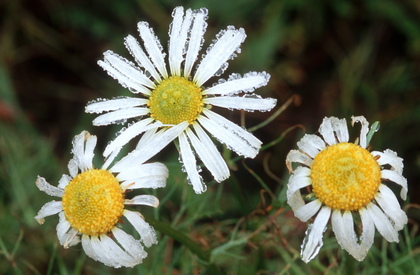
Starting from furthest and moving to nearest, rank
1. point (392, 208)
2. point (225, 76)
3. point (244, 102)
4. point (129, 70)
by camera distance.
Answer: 1. point (225, 76)
2. point (129, 70)
3. point (244, 102)
4. point (392, 208)

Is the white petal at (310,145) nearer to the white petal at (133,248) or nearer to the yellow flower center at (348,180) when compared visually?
the yellow flower center at (348,180)

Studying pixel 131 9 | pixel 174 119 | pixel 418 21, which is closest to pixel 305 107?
pixel 418 21

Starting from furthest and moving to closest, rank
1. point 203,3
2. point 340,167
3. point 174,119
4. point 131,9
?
point 131,9 → point 203,3 → point 174,119 → point 340,167

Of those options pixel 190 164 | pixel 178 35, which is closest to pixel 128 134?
pixel 190 164

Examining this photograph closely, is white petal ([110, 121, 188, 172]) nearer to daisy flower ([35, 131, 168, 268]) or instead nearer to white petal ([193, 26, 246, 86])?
daisy flower ([35, 131, 168, 268])

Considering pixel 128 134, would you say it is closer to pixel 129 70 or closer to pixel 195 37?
pixel 129 70

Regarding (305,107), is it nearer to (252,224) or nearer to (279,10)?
(279,10)
